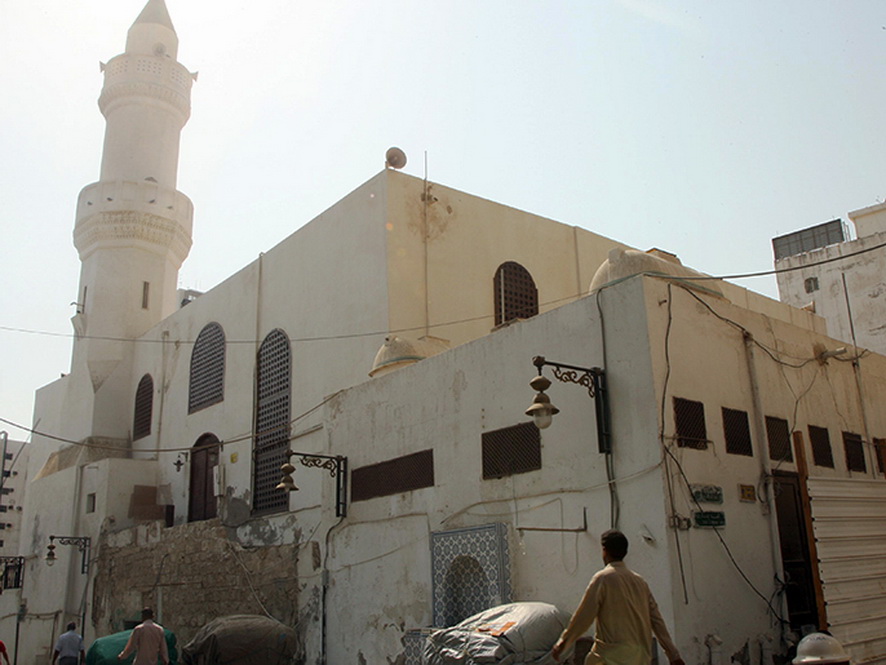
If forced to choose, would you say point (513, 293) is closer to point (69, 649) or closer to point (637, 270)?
point (637, 270)

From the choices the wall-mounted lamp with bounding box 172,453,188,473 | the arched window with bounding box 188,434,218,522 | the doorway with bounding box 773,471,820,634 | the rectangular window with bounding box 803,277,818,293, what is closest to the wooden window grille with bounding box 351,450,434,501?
the doorway with bounding box 773,471,820,634

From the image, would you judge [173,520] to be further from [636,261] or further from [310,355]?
[636,261]

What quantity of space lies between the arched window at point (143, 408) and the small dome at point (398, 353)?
34.2 ft

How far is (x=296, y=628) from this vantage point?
11.2 m

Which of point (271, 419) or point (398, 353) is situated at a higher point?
point (398, 353)

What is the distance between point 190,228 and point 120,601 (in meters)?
9.92

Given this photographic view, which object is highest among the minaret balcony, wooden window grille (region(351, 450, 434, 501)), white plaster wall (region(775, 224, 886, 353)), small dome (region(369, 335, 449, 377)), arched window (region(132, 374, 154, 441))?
the minaret balcony

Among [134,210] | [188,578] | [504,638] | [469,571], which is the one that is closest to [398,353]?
[469,571]

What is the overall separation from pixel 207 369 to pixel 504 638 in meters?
12.3

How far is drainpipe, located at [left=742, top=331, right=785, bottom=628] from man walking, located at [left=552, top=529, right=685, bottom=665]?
11.6 feet

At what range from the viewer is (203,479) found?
677 inches

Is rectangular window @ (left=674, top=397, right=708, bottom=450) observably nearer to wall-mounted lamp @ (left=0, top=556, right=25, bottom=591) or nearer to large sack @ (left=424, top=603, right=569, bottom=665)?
large sack @ (left=424, top=603, right=569, bottom=665)

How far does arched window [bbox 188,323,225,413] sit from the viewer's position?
670 inches

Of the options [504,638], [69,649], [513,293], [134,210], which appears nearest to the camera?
[504,638]
